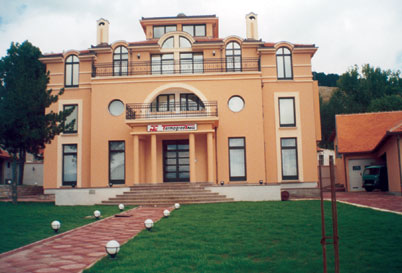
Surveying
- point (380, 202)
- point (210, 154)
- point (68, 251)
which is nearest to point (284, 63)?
point (210, 154)

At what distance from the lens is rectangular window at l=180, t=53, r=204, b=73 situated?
22109 millimetres

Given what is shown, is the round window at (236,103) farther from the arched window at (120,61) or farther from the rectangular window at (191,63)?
the arched window at (120,61)

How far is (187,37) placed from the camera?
2222 cm

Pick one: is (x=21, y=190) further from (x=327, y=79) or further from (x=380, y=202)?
(x=327, y=79)

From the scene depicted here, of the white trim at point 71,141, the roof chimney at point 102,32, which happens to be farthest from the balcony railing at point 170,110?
A: the roof chimney at point 102,32

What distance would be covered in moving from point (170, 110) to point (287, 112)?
6995 mm

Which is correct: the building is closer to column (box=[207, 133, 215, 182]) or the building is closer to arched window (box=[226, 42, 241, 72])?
arched window (box=[226, 42, 241, 72])

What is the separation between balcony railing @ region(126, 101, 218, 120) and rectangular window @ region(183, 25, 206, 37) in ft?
22.8

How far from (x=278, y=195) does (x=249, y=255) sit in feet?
37.7

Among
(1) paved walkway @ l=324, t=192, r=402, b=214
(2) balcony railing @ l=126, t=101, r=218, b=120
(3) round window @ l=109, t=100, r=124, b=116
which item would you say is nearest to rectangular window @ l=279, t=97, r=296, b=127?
(2) balcony railing @ l=126, t=101, r=218, b=120

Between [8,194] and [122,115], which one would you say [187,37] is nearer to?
[122,115]

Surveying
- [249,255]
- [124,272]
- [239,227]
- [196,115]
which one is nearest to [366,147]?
[196,115]

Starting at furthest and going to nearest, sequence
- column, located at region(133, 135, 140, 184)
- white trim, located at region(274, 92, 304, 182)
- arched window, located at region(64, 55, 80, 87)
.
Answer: arched window, located at region(64, 55, 80, 87)
white trim, located at region(274, 92, 304, 182)
column, located at region(133, 135, 140, 184)

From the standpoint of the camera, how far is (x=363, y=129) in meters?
25.7
